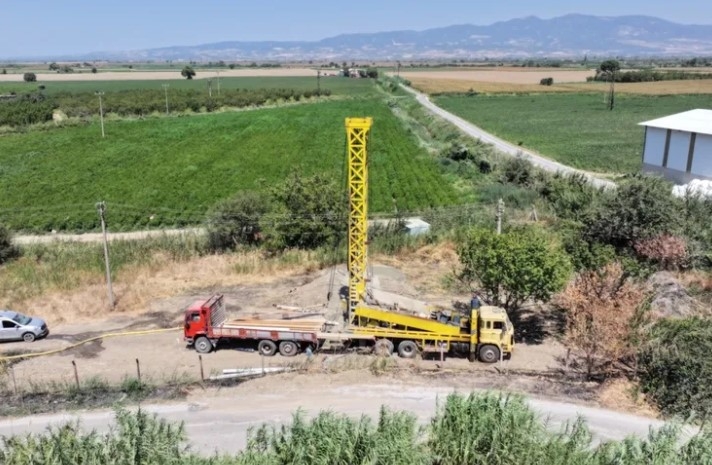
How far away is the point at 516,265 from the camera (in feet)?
77.7

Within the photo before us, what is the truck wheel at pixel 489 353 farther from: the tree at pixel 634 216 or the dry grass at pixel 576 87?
the dry grass at pixel 576 87

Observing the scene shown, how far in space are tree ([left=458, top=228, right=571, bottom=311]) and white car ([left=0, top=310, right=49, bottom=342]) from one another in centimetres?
1831

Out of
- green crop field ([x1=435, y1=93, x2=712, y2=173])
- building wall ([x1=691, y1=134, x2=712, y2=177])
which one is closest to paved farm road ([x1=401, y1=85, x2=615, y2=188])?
green crop field ([x1=435, y1=93, x2=712, y2=173])

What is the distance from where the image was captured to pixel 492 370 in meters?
22.3

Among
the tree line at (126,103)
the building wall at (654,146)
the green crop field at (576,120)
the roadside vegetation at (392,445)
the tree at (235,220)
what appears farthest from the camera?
the tree line at (126,103)

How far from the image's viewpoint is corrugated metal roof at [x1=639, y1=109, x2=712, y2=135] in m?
41.7

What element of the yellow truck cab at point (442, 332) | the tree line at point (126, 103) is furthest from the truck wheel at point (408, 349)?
the tree line at point (126, 103)

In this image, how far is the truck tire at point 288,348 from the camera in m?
23.6

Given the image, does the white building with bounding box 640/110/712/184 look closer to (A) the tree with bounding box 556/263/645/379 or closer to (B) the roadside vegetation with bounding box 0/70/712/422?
(B) the roadside vegetation with bounding box 0/70/712/422

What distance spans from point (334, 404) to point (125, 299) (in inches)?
566

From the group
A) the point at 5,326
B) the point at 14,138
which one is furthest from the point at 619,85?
the point at 5,326

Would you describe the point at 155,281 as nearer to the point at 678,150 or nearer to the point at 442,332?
the point at 442,332

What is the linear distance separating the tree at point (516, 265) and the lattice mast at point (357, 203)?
172 inches

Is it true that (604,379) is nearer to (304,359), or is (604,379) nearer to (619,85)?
(304,359)
